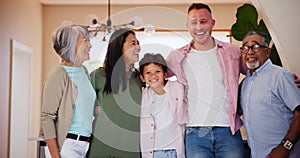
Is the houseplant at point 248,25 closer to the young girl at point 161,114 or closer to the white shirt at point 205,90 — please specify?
the white shirt at point 205,90

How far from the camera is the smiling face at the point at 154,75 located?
2777 mm

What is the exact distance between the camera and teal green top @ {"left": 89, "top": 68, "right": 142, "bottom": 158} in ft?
9.12

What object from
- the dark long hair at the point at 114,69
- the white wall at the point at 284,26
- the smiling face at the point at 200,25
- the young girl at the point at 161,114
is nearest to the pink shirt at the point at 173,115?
the young girl at the point at 161,114

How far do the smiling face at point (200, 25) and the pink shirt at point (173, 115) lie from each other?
0.99 ft

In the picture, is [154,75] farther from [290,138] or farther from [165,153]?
[290,138]

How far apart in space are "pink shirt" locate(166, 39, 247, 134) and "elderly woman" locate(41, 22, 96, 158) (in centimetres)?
52

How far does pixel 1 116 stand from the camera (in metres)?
2.80

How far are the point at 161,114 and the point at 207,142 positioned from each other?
32 cm

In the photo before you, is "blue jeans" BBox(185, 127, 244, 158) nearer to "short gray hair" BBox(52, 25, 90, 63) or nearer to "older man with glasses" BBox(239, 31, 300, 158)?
"older man with glasses" BBox(239, 31, 300, 158)

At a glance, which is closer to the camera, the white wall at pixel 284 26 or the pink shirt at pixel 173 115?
the pink shirt at pixel 173 115

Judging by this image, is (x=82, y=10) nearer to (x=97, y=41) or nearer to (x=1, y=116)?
(x=97, y=41)

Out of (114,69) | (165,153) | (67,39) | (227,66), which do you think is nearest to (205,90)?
(227,66)

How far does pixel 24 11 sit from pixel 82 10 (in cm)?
36

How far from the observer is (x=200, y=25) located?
9.17ft
